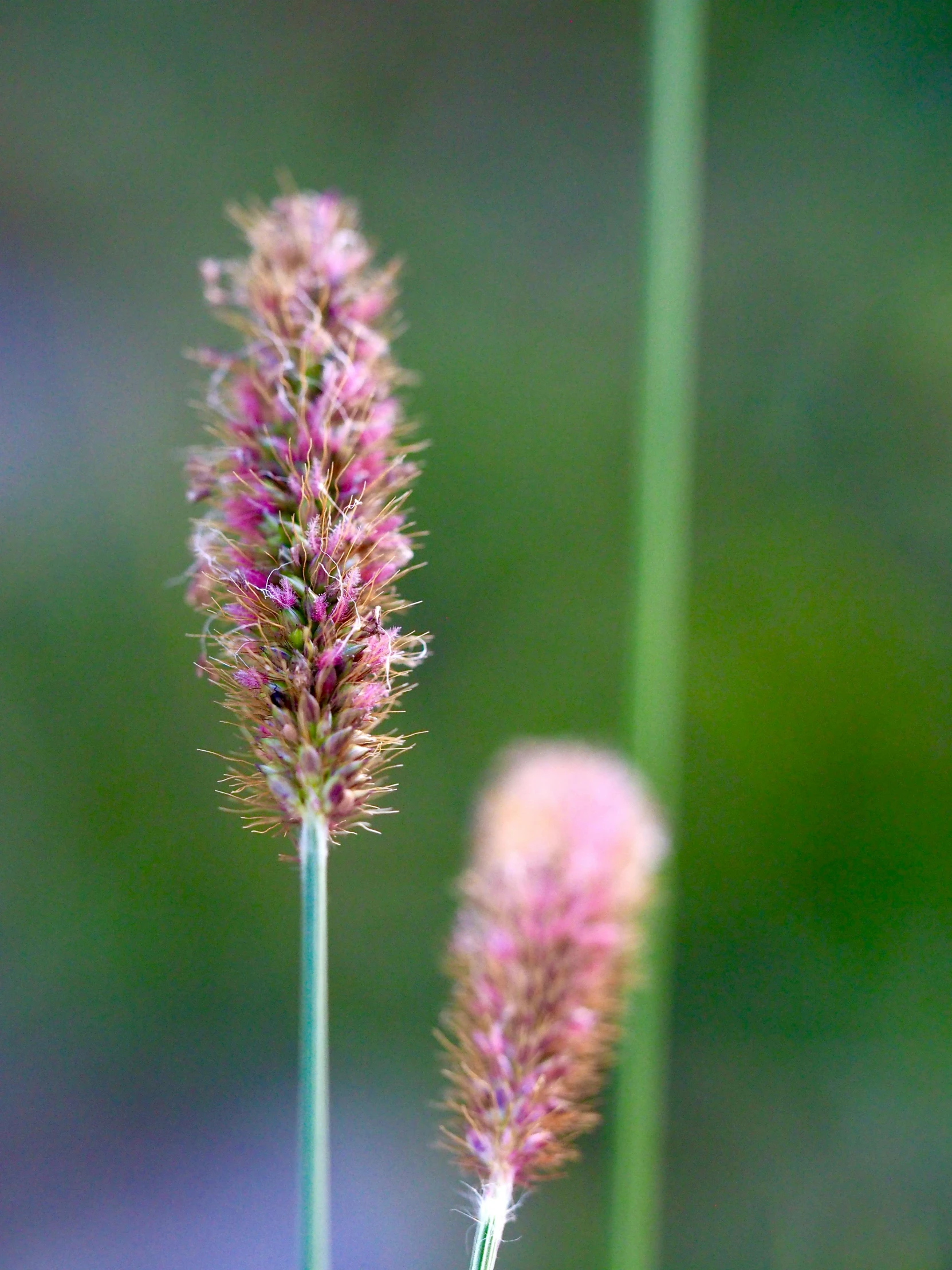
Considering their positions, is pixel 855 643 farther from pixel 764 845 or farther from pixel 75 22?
pixel 75 22

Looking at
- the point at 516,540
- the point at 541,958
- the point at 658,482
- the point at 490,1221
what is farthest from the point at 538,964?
the point at 516,540

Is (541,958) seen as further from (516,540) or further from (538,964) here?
(516,540)

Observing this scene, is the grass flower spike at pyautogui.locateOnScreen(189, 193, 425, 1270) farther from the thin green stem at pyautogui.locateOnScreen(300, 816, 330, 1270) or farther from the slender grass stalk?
the slender grass stalk

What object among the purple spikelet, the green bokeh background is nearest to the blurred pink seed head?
the purple spikelet

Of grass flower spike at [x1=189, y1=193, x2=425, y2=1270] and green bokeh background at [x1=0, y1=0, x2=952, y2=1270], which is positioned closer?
grass flower spike at [x1=189, y1=193, x2=425, y2=1270]

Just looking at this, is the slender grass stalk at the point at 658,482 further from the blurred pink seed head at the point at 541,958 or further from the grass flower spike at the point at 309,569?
the grass flower spike at the point at 309,569
